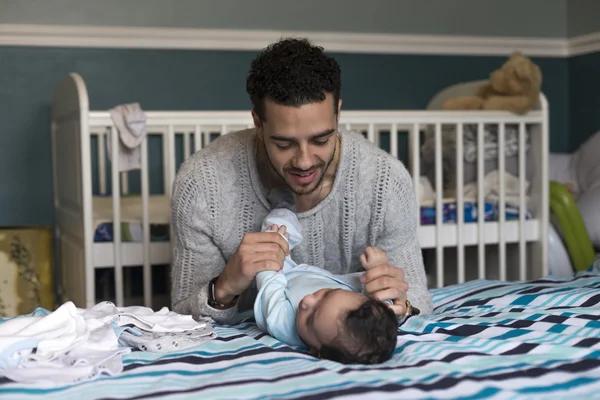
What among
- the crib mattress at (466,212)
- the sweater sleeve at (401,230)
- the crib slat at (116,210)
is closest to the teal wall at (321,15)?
the crib slat at (116,210)

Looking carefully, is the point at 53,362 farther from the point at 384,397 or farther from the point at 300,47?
the point at 300,47

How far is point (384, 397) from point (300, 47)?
772 millimetres

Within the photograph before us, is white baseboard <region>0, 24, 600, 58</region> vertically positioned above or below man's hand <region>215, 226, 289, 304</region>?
above

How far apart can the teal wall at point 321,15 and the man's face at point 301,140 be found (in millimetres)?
1853

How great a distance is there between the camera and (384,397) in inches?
41.6

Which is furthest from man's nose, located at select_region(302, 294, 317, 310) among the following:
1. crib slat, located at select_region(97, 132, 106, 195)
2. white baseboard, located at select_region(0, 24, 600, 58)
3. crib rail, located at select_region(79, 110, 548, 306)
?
white baseboard, located at select_region(0, 24, 600, 58)

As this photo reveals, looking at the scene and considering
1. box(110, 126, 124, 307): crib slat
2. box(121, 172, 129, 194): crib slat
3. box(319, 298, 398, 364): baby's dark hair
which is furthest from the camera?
box(121, 172, 129, 194): crib slat

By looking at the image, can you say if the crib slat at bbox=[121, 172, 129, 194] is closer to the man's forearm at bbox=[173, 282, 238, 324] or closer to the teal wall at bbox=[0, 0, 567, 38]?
the teal wall at bbox=[0, 0, 567, 38]

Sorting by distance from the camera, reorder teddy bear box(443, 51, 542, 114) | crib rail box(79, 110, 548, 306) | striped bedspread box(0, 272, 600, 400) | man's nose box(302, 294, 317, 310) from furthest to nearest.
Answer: teddy bear box(443, 51, 542, 114)
crib rail box(79, 110, 548, 306)
man's nose box(302, 294, 317, 310)
striped bedspread box(0, 272, 600, 400)

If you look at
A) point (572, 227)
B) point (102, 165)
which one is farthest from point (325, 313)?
point (102, 165)

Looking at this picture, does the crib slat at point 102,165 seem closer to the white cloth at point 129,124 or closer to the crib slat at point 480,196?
the white cloth at point 129,124

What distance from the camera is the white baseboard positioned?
312cm

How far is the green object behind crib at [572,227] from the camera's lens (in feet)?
9.06

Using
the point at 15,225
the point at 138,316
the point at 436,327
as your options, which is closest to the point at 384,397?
the point at 436,327
